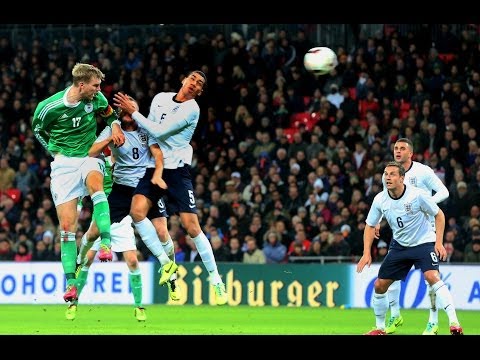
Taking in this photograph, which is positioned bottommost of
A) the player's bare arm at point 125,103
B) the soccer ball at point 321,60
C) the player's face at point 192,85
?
the player's bare arm at point 125,103

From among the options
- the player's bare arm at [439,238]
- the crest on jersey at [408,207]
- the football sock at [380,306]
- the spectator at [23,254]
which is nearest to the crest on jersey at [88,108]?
the crest on jersey at [408,207]

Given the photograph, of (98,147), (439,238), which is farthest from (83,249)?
(439,238)

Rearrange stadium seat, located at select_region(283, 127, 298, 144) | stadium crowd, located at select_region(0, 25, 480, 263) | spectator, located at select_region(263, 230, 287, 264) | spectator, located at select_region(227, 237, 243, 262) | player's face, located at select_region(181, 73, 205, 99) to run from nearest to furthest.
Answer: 1. player's face, located at select_region(181, 73, 205, 99)
2. spectator, located at select_region(263, 230, 287, 264)
3. spectator, located at select_region(227, 237, 243, 262)
4. stadium crowd, located at select_region(0, 25, 480, 263)
5. stadium seat, located at select_region(283, 127, 298, 144)

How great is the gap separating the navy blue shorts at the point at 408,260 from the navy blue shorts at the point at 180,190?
2532 mm

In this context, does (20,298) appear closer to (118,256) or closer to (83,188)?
(118,256)

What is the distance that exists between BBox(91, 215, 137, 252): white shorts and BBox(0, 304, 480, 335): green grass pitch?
3.12 feet

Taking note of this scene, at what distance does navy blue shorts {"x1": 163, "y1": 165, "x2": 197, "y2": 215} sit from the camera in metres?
13.9

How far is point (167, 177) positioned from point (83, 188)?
46.9 inches

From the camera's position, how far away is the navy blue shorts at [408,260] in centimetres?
1264

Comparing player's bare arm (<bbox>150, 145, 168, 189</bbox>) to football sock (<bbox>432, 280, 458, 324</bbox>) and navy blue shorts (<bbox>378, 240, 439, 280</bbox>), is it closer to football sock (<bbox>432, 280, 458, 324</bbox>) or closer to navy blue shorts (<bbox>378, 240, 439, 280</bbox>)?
navy blue shorts (<bbox>378, 240, 439, 280</bbox>)

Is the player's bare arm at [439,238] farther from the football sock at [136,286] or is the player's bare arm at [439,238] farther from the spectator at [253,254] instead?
the spectator at [253,254]

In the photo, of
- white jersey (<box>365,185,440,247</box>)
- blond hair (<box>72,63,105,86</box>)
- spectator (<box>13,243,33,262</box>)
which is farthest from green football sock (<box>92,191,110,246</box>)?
spectator (<box>13,243,33,262</box>)

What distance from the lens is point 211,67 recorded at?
25.9 meters
